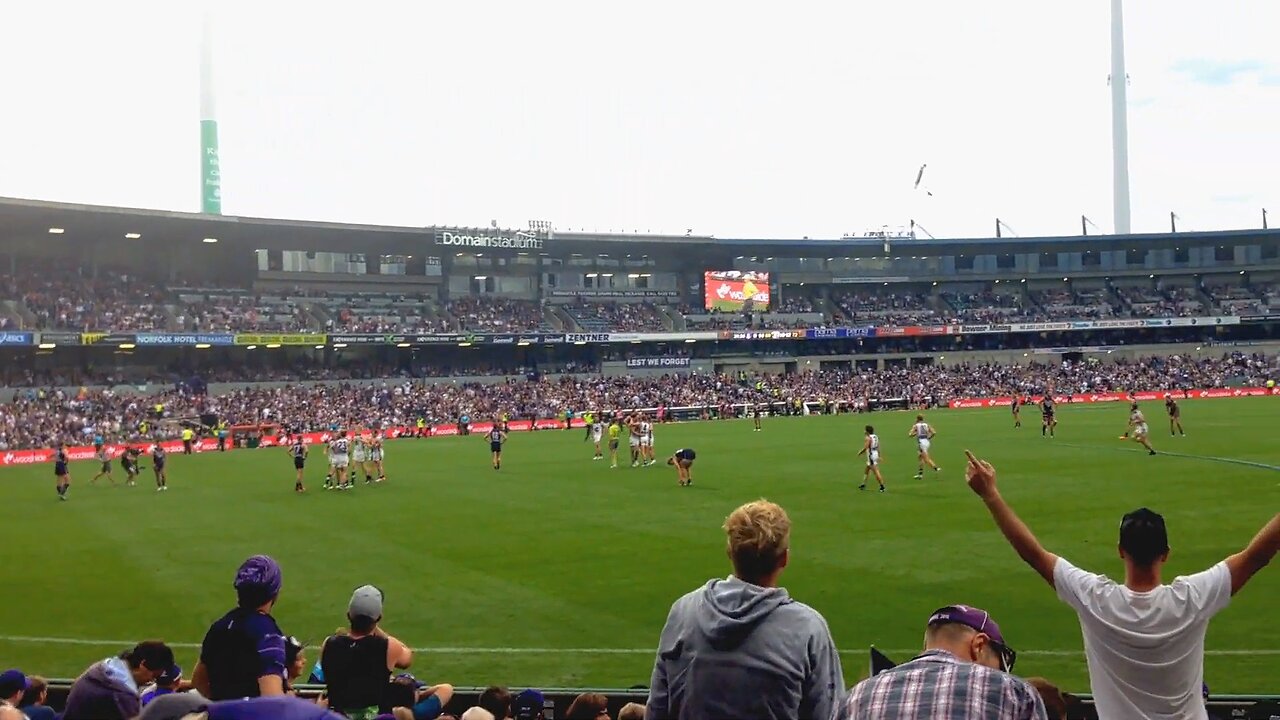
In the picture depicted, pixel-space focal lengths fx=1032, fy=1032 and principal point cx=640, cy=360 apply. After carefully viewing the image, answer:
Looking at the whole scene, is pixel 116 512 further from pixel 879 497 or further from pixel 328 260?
pixel 328 260

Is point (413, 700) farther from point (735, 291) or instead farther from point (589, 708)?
point (735, 291)

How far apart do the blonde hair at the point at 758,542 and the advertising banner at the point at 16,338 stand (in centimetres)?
6673

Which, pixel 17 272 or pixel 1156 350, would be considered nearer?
pixel 17 272

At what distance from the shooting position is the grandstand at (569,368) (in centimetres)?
1788

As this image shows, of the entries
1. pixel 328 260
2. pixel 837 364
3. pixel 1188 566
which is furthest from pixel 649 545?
pixel 837 364

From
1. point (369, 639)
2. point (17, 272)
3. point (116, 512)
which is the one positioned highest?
point (17, 272)

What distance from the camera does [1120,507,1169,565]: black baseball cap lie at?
4297mm

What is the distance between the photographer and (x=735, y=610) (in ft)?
13.0

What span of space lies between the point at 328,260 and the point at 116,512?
57.4 meters

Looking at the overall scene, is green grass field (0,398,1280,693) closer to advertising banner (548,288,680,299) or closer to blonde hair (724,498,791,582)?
blonde hair (724,498,791,582)

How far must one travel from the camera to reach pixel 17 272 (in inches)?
2694

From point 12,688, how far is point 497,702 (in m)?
3.58

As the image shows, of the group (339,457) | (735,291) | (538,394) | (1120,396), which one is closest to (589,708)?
(339,457)

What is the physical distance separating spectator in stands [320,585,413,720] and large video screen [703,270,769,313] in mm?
88964
